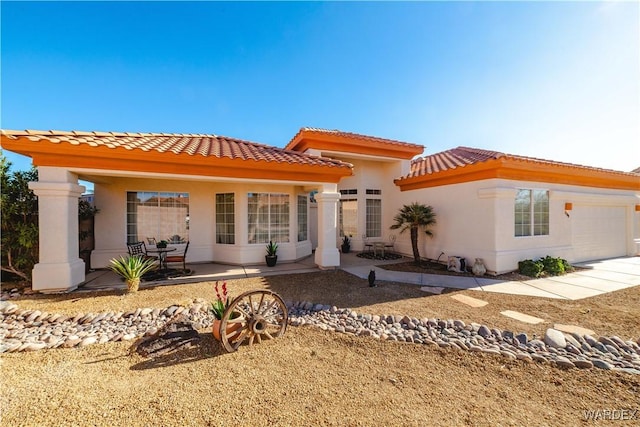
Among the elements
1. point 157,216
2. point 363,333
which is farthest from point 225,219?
point 363,333

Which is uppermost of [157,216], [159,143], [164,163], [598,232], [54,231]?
[159,143]

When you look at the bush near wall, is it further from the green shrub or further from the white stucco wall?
the white stucco wall

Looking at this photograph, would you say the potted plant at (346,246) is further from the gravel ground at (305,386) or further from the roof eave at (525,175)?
the gravel ground at (305,386)

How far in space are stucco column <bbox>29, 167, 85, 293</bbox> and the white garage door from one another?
1652cm

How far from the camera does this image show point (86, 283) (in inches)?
269

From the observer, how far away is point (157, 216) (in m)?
9.37

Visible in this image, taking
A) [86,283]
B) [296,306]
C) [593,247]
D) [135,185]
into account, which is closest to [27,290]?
[86,283]

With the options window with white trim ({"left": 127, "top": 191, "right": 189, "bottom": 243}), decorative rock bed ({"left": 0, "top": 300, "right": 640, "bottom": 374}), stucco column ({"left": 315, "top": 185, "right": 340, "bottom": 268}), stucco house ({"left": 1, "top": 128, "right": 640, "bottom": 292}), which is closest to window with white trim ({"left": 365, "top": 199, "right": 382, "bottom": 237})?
stucco house ({"left": 1, "top": 128, "right": 640, "bottom": 292})

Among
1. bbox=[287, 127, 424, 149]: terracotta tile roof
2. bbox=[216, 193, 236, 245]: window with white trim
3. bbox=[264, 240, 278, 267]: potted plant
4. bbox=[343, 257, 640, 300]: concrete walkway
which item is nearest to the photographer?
bbox=[343, 257, 640, 300]: concrete walkway

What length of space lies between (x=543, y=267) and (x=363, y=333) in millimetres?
7775

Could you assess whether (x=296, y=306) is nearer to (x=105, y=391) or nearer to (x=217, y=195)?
(x=105, y=391)

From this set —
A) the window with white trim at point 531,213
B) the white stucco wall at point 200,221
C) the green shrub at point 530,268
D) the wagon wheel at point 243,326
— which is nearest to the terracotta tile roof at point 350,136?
the white stucco wall at point 200,221

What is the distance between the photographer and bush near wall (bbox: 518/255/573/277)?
7.84 metres

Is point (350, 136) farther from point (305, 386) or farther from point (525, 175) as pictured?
point (305, 386)
